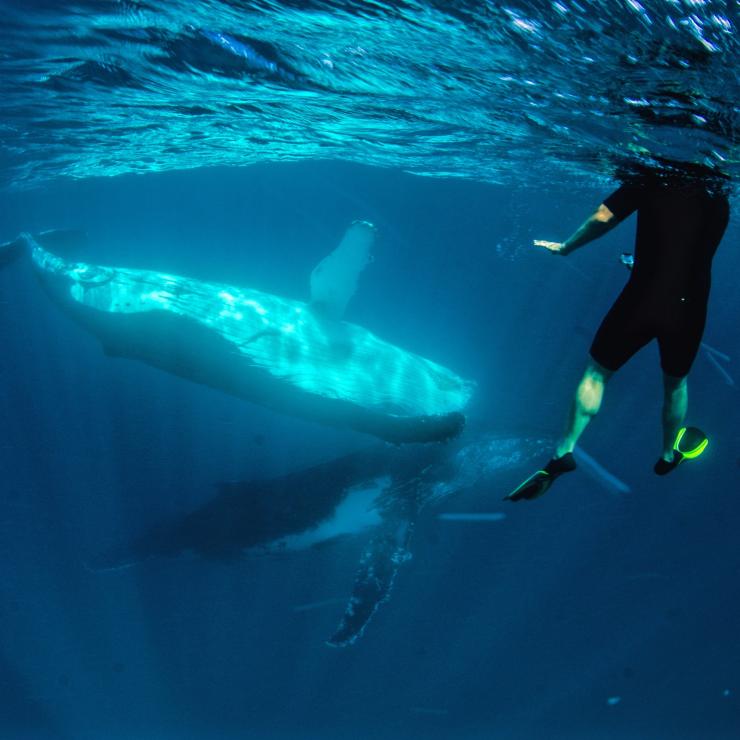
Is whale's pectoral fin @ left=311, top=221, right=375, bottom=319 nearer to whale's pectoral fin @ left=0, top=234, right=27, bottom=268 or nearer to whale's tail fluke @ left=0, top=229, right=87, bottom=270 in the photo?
whale's tail fluke @ left=0, top=229, right=87, bottom=270

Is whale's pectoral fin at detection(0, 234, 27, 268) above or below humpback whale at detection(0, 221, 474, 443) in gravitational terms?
below

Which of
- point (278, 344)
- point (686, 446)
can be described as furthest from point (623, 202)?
point (278, 344)

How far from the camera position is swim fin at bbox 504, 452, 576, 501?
466 cm

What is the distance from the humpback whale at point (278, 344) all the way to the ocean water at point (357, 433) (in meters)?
2.23

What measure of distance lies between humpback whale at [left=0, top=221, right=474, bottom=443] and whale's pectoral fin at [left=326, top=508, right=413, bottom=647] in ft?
10.3

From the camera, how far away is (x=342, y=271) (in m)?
10.9

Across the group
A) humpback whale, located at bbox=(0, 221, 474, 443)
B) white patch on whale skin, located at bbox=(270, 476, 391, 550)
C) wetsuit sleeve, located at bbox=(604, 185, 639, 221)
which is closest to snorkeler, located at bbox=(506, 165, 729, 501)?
wetsuit sleeve, located at bbox=(604, 185, 639, 221)

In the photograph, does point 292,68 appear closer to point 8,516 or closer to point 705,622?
point 8,516

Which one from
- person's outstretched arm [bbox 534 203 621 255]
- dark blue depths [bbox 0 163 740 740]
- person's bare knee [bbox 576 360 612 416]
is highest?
person's outstretched arm [bbox 534 203 621 255]

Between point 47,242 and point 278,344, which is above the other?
point 278,344

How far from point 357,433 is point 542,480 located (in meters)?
9.11

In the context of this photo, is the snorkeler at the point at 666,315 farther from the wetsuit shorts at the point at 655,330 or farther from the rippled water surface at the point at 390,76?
the rippled water surface at the point at 390,76

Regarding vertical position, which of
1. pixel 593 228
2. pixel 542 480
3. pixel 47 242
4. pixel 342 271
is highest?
pixel 593 228

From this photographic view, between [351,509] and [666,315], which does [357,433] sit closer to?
[351,509]
